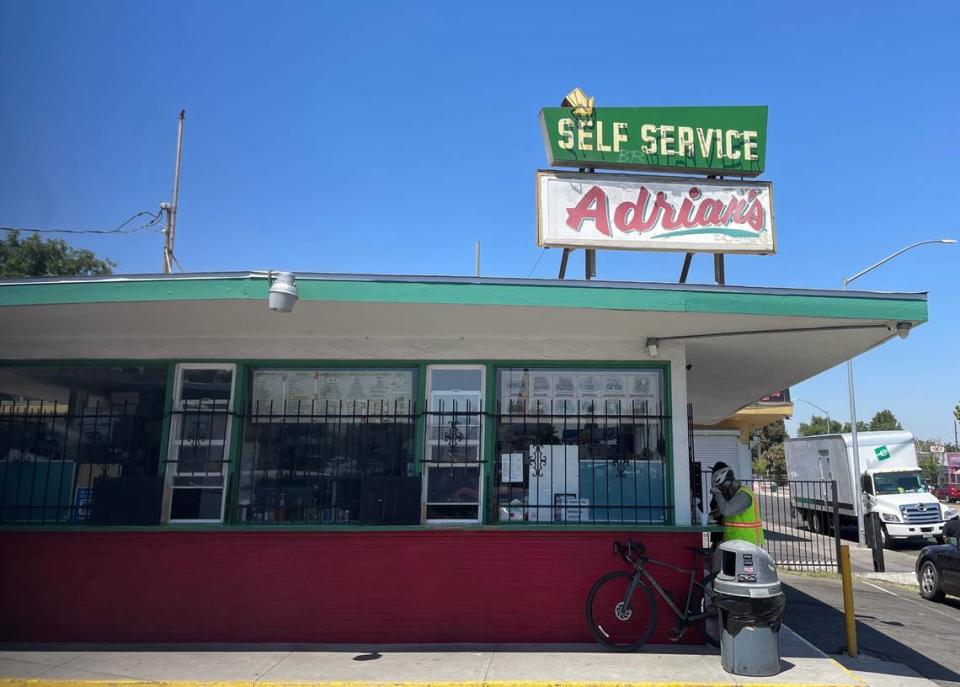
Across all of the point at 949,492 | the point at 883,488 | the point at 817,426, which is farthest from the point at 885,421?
the point at 883,488

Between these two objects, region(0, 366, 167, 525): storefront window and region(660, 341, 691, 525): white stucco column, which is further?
region(0, 366, 167, 525): storefront window

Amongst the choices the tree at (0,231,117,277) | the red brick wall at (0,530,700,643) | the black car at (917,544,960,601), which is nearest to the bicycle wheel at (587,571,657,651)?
the red brick wall at (0,530,700,643)

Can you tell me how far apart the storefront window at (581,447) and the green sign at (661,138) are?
3.38 meters

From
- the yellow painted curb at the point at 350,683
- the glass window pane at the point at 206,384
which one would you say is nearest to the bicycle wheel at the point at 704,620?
the yellow painted curb at the point at 350,683

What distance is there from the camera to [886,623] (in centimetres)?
960

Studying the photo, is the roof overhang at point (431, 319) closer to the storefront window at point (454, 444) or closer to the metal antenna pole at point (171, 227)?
the storefront window at point (454, 444)

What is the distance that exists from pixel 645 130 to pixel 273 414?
20.2 ft

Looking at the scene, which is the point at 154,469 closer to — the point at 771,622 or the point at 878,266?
the point at 771,622

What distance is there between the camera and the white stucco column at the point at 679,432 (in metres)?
7.40

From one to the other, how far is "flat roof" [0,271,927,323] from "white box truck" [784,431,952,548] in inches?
602

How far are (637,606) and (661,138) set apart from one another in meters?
6.11

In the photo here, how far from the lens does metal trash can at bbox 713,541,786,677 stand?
616cm

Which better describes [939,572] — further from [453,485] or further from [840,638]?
[453,485]

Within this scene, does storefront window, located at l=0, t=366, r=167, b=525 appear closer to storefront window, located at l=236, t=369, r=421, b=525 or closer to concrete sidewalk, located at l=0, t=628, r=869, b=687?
storefront window, located at l=236, t=369, r=421, b=525
